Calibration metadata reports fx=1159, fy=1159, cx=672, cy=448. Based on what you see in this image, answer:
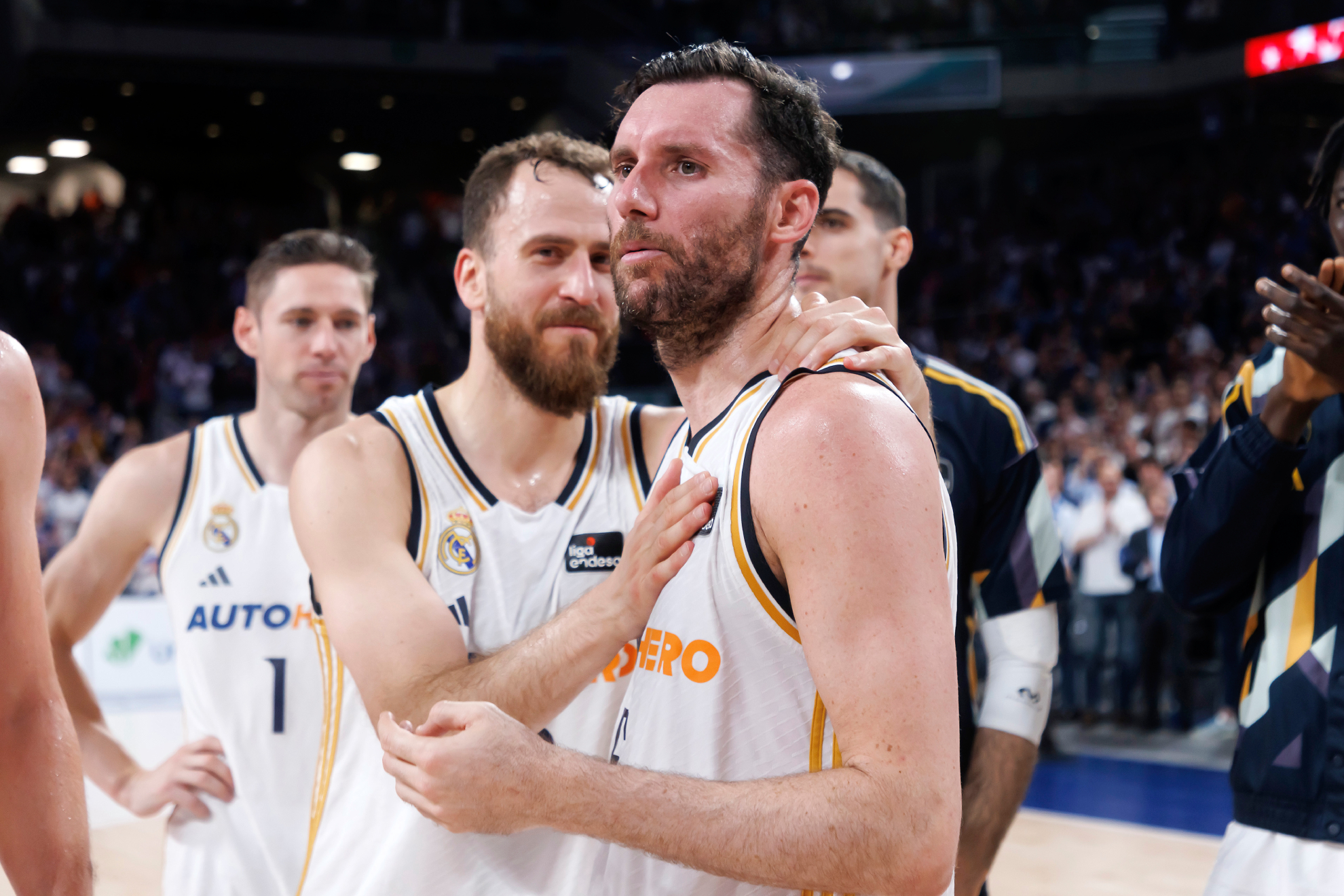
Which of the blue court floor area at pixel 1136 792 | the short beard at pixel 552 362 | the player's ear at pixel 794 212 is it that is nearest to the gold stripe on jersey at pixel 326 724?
the short beard at pixel 552 362

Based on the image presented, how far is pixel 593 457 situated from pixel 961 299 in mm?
15863

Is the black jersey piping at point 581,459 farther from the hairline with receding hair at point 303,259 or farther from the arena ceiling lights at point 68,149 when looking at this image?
the arena ceiling lights at point 68,149

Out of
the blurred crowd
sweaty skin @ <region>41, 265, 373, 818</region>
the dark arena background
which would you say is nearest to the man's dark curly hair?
sweaty skin @ <region>41, 265, 373, 818</region>

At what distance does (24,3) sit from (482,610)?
1527cm

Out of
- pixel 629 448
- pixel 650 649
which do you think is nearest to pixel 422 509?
pixel 629 448

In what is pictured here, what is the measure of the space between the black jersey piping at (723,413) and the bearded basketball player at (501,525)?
0.34ft

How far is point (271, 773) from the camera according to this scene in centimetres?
319

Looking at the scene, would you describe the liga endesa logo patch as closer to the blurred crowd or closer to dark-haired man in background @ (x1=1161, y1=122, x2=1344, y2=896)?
dark-haired man in background @ (x1=1161, y1=122, x2=1344, y2=896)

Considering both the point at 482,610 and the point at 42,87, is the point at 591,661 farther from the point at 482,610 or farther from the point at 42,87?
the point at 42,87

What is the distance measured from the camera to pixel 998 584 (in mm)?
2717

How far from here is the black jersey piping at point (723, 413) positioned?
1.84 meters

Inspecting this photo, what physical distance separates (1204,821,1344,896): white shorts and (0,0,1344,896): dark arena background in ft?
30.9

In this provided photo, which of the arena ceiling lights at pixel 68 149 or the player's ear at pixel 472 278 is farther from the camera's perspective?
the arena ceiling lights at pixel 68 149

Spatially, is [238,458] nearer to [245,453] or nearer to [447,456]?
[245,453]
